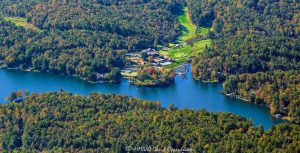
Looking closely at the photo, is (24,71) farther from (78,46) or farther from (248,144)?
(248,144)

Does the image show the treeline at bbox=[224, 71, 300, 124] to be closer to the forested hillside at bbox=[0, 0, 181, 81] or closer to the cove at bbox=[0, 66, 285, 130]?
the cove at bbox=[0, 66, 285, 130]

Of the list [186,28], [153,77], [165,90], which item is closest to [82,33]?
[186,28]

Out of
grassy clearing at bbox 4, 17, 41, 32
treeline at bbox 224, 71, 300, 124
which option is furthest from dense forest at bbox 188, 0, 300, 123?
grassy clearing at bbox 4, 17, 41, 32

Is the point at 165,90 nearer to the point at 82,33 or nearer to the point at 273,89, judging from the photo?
the point at 273,89

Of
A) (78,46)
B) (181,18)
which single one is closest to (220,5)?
(181,18)

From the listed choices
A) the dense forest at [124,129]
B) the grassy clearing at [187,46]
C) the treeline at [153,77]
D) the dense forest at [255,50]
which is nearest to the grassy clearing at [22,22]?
the grassy clearing at [187,46]

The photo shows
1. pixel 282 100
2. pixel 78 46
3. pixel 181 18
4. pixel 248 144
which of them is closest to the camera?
pixel 248 144
